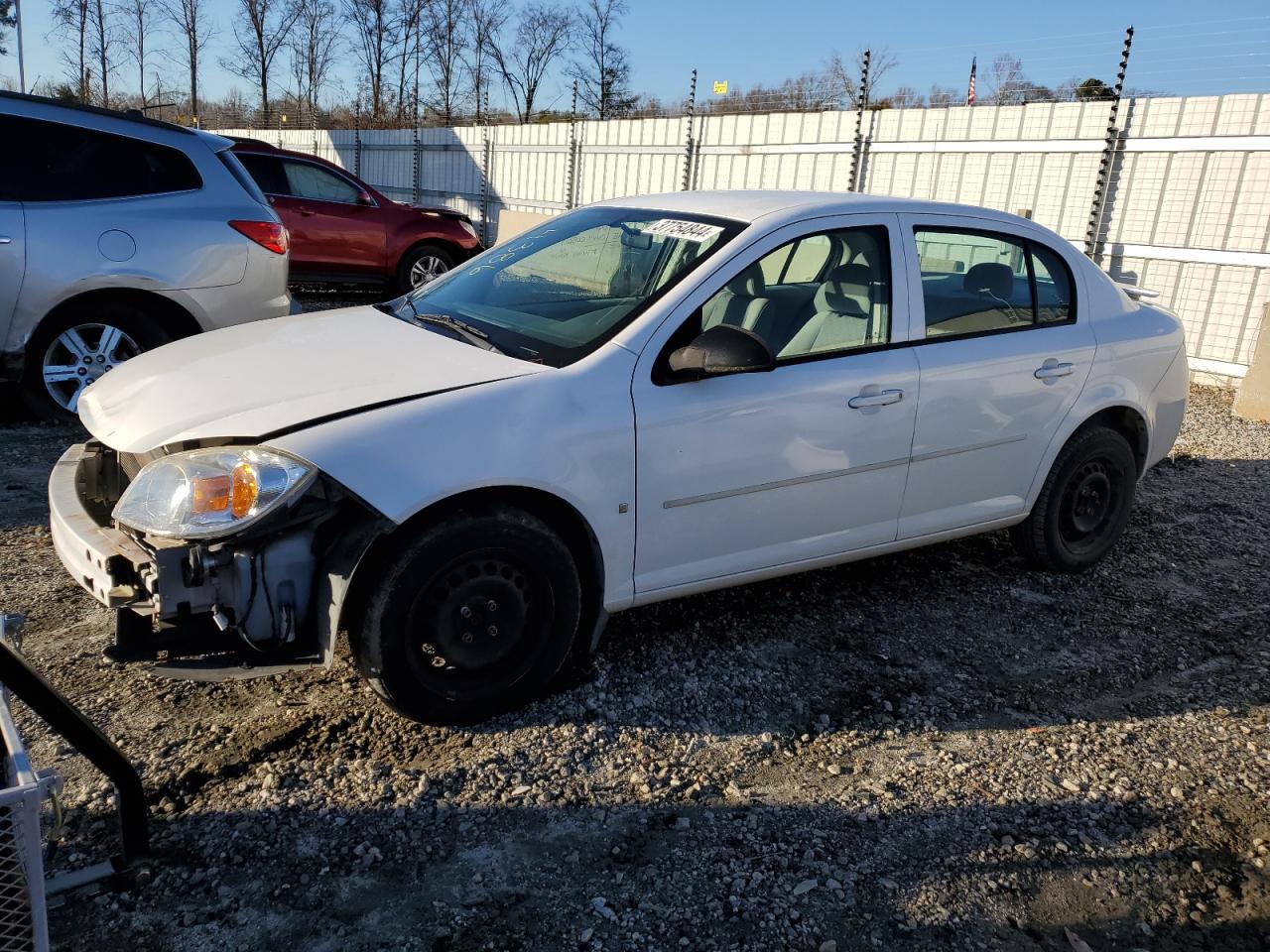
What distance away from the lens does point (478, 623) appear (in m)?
3.11

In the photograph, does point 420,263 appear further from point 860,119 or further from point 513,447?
point 513,447

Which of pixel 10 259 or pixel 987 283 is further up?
pixel 987 283

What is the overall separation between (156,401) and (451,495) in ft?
3.31

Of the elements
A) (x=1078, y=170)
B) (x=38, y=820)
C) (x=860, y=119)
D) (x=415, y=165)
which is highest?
(x=860, y=119)

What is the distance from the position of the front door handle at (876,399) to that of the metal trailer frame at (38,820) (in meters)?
2.63

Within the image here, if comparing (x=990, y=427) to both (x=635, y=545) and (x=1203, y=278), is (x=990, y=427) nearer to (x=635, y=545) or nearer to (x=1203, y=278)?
(x=635, y=545)

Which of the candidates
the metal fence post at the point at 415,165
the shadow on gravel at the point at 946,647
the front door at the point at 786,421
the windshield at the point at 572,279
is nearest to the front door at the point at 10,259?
the windshield at the point at 572,279

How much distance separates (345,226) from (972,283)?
909 cm

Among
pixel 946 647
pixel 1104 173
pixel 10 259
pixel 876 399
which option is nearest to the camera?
pixel 876 399

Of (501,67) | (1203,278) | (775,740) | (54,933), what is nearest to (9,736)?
(54,933)

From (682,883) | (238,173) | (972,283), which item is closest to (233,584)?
(682,883)

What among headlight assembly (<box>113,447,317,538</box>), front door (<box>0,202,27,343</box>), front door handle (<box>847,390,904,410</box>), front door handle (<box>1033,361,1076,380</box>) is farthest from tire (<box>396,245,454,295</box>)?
headlight assembly (<box>113,447,317,538</box>)

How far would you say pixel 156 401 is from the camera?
3.15 meters

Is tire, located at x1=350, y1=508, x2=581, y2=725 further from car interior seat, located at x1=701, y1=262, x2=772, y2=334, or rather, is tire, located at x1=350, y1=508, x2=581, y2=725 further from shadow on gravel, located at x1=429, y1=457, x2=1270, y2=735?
car interior seat, located at x1=701, y1=262, x2=772, y2=334
